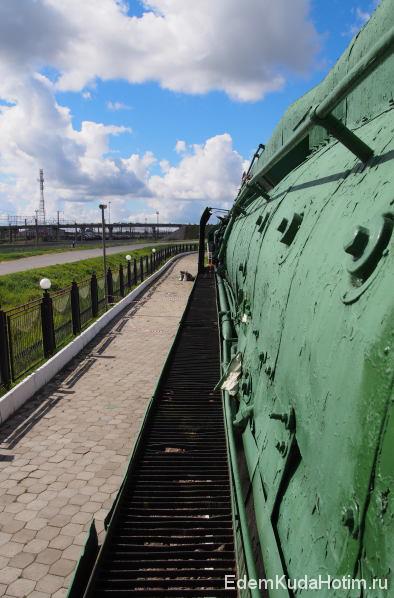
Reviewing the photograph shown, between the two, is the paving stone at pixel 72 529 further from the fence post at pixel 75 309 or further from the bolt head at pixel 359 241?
the fence post at pixel 75 309

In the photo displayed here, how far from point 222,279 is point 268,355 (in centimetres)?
980

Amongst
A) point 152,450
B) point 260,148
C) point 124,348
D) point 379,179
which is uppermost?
point 260,148

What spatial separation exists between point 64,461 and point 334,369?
18.1 feet

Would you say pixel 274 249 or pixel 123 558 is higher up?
pixel 274 249

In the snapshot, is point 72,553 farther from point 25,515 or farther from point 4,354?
point 4,354

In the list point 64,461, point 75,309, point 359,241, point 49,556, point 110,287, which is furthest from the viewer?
point 110,287

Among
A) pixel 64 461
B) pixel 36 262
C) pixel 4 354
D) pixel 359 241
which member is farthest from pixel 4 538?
pixel 36 262

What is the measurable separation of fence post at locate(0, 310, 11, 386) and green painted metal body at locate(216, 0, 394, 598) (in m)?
6.05

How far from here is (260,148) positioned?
9.98m

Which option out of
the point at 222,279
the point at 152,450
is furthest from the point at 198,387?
the point at 222,279

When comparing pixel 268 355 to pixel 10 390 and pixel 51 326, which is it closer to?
pixel 10 390

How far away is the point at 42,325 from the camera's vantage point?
10.3 meters

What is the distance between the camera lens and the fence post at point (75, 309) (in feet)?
42.2

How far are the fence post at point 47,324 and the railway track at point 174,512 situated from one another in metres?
4.76
